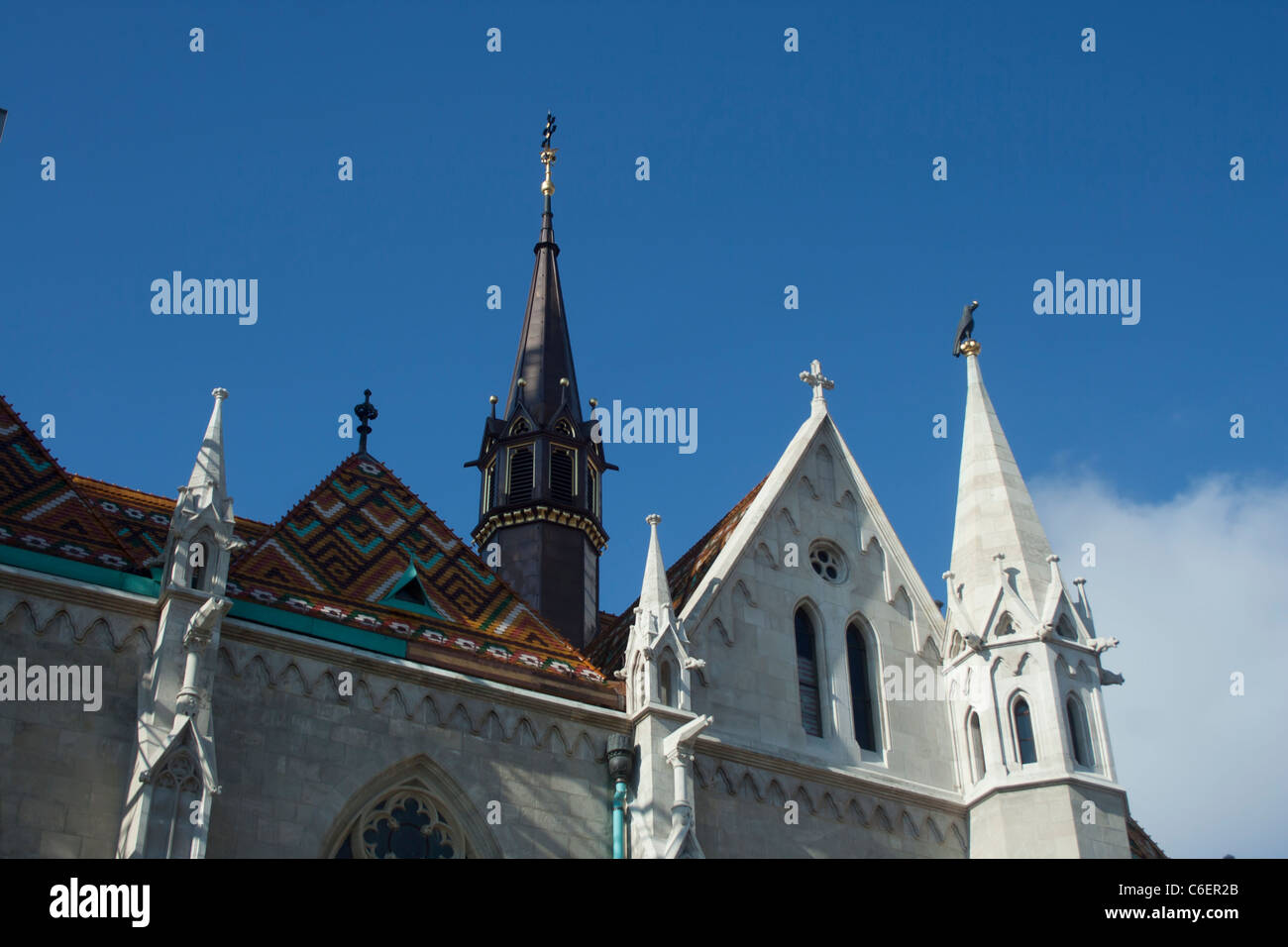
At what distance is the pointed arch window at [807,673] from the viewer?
23.6 m

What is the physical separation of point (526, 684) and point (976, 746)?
6606mm

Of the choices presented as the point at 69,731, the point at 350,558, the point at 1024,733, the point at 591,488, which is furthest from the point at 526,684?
the point at 591,488

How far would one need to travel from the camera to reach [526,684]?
21719 millimetres

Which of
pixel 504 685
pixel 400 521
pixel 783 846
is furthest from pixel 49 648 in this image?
pixel 783 846

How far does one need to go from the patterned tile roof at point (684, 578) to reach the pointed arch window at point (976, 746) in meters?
4.23

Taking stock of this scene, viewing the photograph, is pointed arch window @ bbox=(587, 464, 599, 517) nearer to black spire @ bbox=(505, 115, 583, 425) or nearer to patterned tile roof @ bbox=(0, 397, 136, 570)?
black spire @ bbox=(505, 115, 583, 425)

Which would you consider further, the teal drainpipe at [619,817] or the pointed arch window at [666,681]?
the pointed arch window at [666,681]

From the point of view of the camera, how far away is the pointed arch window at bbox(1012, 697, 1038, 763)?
77.1 feet

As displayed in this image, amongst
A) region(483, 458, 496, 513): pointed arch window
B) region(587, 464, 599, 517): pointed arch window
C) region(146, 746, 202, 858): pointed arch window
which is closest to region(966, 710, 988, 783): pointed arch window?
region(587, 464, 599, 517): pointed arch window

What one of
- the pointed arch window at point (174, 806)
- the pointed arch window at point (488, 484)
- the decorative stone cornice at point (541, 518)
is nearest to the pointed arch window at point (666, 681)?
the pointed arch window at point (174, 806)

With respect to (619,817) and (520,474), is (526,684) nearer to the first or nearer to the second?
(619,817)

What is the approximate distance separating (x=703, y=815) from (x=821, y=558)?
17.3 ft

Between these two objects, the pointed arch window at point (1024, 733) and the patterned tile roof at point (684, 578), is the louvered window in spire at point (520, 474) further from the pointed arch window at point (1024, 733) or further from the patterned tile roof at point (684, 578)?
the pointed arch window at point (1024, 733)

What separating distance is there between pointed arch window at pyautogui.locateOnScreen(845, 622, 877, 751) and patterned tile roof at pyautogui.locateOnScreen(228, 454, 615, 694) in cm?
379
